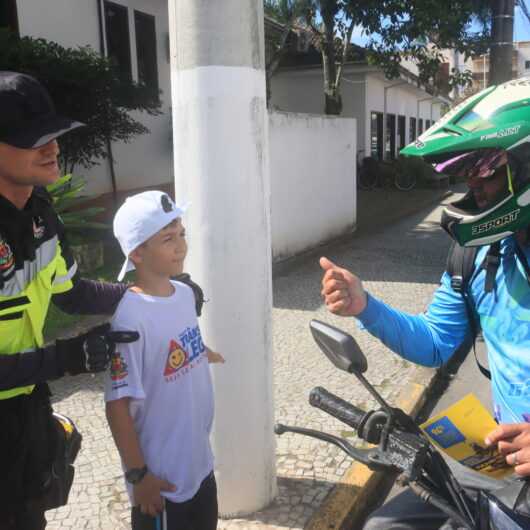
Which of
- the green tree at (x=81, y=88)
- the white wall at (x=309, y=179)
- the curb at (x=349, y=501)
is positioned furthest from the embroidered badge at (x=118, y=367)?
the green tree at (x=81, y=88)

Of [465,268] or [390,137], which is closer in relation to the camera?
[465,268]

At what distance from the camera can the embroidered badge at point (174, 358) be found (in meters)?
2.06

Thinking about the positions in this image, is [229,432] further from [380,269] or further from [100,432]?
[380,269]

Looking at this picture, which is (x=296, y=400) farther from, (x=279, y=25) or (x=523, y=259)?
(x=279, y=25)

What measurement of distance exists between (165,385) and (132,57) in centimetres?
1082

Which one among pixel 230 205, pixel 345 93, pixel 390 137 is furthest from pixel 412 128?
pixel 230 205

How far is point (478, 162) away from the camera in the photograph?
1604 millimetres

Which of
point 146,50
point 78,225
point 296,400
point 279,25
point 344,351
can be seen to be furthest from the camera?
point 279,25

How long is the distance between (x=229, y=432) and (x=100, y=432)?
1264mm

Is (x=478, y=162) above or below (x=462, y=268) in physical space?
above

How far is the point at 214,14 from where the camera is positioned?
2490mm

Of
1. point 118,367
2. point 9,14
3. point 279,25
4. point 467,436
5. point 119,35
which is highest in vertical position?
point 279,25

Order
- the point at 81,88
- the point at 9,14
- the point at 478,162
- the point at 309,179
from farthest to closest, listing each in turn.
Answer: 1. the point at 9,14
2. the point at 309,179
3. the point at 81,88
4. the point at 478,162

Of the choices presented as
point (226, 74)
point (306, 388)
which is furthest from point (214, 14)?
point (306, 388)
